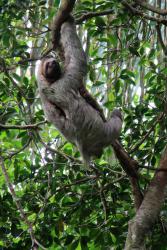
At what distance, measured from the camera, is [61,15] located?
17.5 ft

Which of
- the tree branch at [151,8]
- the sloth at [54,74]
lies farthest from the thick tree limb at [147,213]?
the tree branch at [151,8]

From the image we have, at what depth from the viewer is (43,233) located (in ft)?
20.5

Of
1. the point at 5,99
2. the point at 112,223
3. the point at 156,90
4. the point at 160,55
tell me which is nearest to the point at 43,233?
the point at 112,223

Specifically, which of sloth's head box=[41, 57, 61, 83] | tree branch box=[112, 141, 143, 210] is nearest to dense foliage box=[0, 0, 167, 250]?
sloth's head box=[41, 57, 61, 83]

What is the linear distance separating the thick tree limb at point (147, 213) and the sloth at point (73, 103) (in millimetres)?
903

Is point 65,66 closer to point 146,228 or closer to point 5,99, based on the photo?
point 5,99

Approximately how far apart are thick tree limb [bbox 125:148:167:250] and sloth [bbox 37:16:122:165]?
2.96 feet

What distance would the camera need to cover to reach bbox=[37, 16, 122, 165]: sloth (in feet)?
20.3

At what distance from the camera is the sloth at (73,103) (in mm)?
6188

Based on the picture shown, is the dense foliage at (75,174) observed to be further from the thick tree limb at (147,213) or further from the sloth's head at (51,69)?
the thick tree limb at (147,213)

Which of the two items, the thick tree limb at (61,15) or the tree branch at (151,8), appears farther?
the tree branch at (151,8)

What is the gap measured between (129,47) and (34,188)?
239 cm

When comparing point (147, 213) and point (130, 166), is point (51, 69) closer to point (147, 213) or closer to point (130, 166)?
point (130, 166)

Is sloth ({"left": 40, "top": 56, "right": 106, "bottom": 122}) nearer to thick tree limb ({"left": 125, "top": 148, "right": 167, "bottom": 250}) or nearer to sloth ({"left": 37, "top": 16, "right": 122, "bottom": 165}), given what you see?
sloth ({"left": 37, "top": 16, "right": 122, "bottom": 165})
